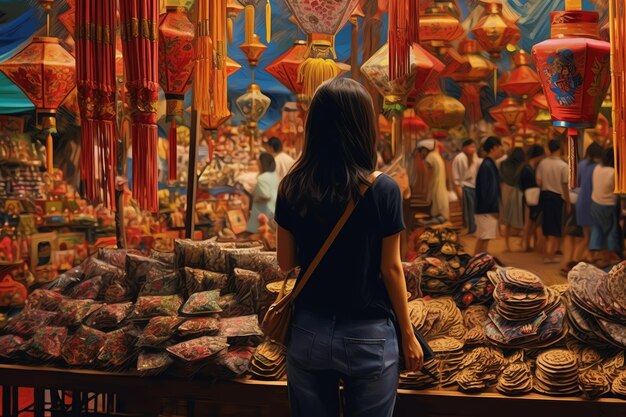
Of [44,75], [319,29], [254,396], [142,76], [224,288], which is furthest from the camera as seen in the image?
[44,75]

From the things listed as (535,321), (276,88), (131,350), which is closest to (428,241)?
(535,321)

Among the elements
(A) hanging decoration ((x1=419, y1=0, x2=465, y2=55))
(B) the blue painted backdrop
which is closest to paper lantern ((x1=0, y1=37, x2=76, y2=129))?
(A) hanging decoration ((x1=419, y1=0, x2=465, y2=55))

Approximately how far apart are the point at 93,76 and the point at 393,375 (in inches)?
69.9

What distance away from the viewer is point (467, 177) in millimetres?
7430

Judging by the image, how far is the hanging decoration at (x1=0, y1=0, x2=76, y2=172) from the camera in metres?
4.38

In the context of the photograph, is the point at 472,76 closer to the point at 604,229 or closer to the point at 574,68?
the point at 604,229

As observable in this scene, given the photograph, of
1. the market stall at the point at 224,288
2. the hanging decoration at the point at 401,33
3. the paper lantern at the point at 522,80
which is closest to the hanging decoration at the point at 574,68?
the market stall at the point at 224,288

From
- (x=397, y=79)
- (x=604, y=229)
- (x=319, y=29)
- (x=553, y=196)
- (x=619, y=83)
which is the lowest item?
(x=604, y=229)

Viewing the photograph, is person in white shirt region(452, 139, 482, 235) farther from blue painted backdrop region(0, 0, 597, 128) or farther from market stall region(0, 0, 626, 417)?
market stall region(0, 0, 626, 417)

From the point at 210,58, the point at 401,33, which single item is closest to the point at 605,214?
the point at 401,33

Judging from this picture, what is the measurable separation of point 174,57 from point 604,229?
4179mm

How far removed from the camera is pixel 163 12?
4.18 metres

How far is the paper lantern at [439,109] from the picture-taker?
20.7ft

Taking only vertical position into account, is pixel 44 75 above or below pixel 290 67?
below
